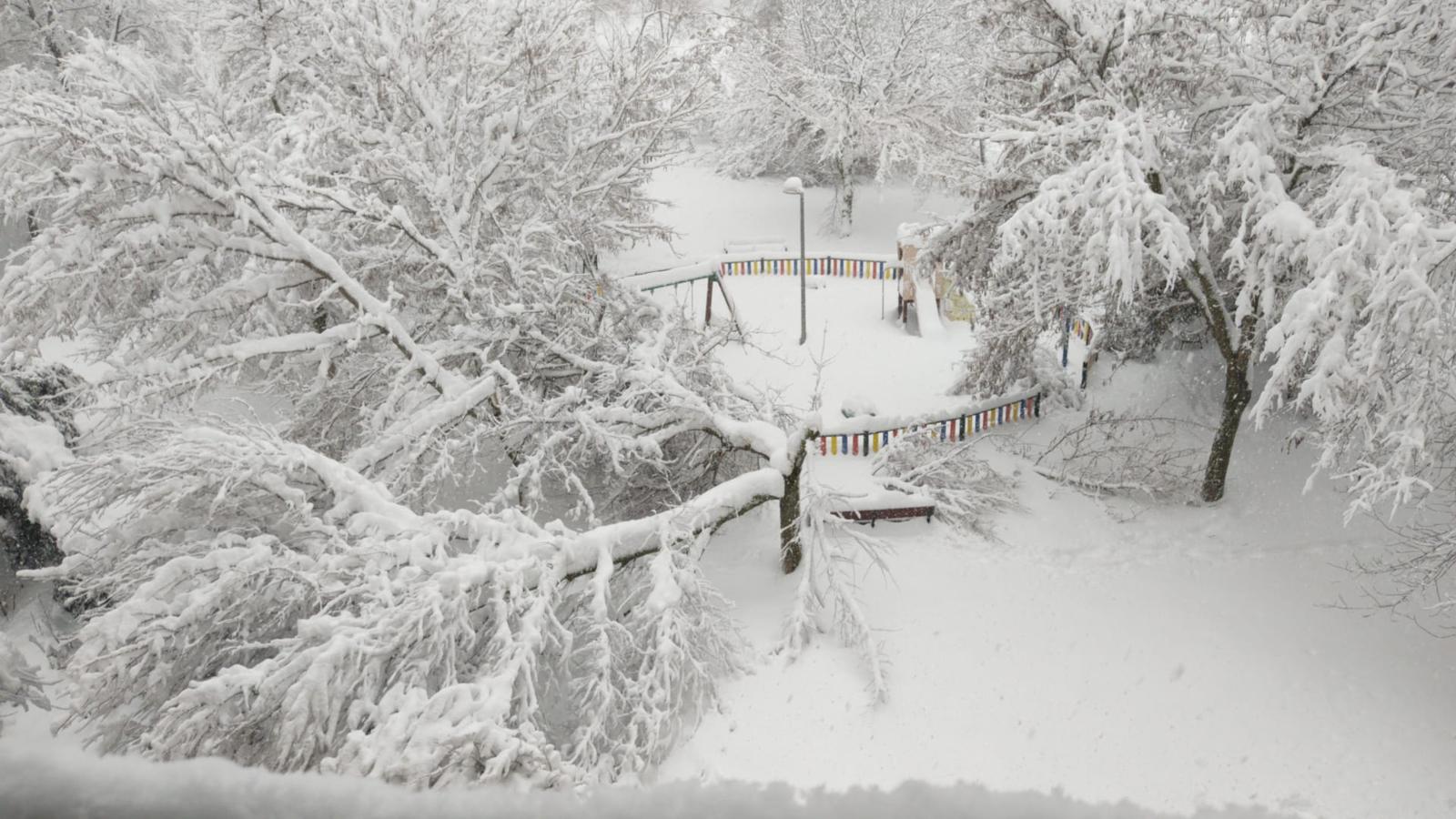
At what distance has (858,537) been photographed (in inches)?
401

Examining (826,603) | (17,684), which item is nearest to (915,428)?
(826,603)

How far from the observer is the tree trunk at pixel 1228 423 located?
12320 mm

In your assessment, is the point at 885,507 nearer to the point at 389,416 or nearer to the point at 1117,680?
the point at 1117,680

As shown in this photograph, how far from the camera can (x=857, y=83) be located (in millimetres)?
27109

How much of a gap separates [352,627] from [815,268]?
20.9 meters

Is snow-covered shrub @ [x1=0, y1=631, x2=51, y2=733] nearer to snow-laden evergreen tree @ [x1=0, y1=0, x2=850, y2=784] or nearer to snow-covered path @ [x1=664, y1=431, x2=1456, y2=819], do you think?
snow-laden evergreen tree @ [x1=0, y1=0, x2=850, y2=784]

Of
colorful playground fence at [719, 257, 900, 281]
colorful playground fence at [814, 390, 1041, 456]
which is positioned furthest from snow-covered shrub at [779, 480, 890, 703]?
colorful playground fence at [719, 257, 900, 281]

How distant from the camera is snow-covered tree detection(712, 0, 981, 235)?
27.1 m

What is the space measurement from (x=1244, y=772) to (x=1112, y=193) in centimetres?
608

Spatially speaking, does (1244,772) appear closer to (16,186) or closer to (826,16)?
(16,186)

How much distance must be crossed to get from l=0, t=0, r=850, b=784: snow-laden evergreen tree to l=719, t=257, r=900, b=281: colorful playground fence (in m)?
10.3

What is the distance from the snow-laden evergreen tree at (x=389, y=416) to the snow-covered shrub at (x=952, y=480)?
199 cm

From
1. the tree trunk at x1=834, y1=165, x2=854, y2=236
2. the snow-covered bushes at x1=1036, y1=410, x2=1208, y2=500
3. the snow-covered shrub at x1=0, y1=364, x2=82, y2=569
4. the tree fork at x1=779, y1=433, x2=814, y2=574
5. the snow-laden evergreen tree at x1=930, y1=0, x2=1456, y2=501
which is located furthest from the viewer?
the tree trunk at x1=834, y1=165, x2=854, y2=236

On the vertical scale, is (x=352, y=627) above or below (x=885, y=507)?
above
